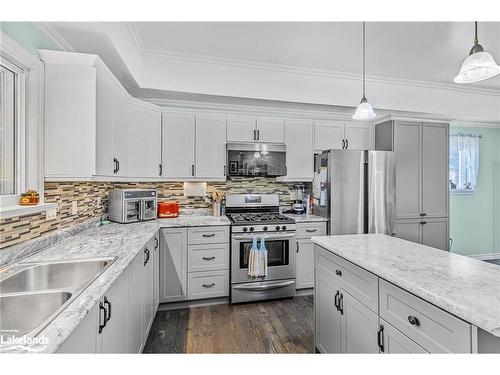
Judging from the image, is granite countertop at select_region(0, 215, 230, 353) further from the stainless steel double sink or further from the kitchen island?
the kitchen island

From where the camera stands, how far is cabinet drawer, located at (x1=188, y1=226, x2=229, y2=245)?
2.92 meters

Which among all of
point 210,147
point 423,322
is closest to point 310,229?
point 210,147

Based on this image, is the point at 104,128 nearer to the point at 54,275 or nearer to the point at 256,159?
the point at 54,275

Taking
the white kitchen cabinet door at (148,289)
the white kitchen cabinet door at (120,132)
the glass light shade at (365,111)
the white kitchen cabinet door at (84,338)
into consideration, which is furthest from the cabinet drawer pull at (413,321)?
the white kitchen cabinet door at (120,132)

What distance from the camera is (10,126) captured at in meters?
1.71

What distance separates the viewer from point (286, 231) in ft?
10.4

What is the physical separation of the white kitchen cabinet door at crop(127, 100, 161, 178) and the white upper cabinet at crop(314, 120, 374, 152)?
2.10 metres

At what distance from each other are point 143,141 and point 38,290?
6.65 feet

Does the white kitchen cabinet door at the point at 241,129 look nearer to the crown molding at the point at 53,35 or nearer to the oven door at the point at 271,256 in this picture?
the oven door at the point at 271,256

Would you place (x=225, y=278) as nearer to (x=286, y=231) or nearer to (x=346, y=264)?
(x=286, y=231)

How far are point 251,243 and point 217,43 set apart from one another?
2137 mm

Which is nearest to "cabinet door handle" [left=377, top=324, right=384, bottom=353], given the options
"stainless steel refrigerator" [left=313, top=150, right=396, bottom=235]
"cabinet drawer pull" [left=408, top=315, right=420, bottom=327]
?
"cabinet drawer pull" [left=408, top=315, right=420, bottom=327]

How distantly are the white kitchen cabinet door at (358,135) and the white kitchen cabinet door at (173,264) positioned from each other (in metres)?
2.63
